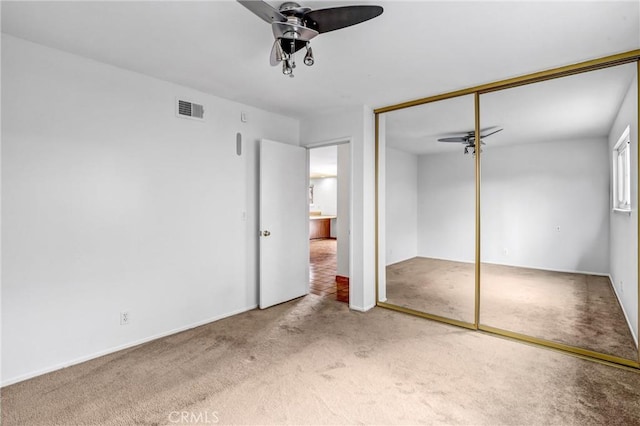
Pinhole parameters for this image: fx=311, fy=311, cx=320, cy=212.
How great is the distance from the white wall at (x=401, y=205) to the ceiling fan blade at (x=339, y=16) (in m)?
2.63

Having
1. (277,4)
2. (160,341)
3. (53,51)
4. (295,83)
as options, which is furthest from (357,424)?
(53,51)

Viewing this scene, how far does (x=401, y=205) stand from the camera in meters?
4.30

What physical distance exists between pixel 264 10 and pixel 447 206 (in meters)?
3.11

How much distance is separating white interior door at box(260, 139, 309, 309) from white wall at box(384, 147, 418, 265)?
3.78 ft

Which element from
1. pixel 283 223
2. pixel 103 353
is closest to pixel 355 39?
pixel 283 223

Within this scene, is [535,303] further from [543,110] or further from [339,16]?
[339,16]

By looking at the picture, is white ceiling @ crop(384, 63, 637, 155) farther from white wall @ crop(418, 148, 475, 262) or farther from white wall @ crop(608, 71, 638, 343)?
white wall @ crop(418, 148, 475, 262)

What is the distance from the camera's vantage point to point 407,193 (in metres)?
4.36

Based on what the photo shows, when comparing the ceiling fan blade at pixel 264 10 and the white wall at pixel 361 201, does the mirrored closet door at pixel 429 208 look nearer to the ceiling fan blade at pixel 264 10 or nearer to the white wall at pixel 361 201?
the white wall at pixel 361 201

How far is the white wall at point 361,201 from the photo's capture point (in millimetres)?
3654

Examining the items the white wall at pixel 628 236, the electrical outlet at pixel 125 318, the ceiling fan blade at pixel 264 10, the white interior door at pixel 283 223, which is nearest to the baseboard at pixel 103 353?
the electrical outlet at pixel 125 318

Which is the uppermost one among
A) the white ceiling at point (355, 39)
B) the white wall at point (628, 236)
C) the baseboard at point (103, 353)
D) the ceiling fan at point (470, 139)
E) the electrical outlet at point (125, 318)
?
the white ceiling at point (355, 39)

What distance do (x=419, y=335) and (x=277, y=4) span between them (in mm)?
2902

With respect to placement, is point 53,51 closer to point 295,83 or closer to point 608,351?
point 295,83
